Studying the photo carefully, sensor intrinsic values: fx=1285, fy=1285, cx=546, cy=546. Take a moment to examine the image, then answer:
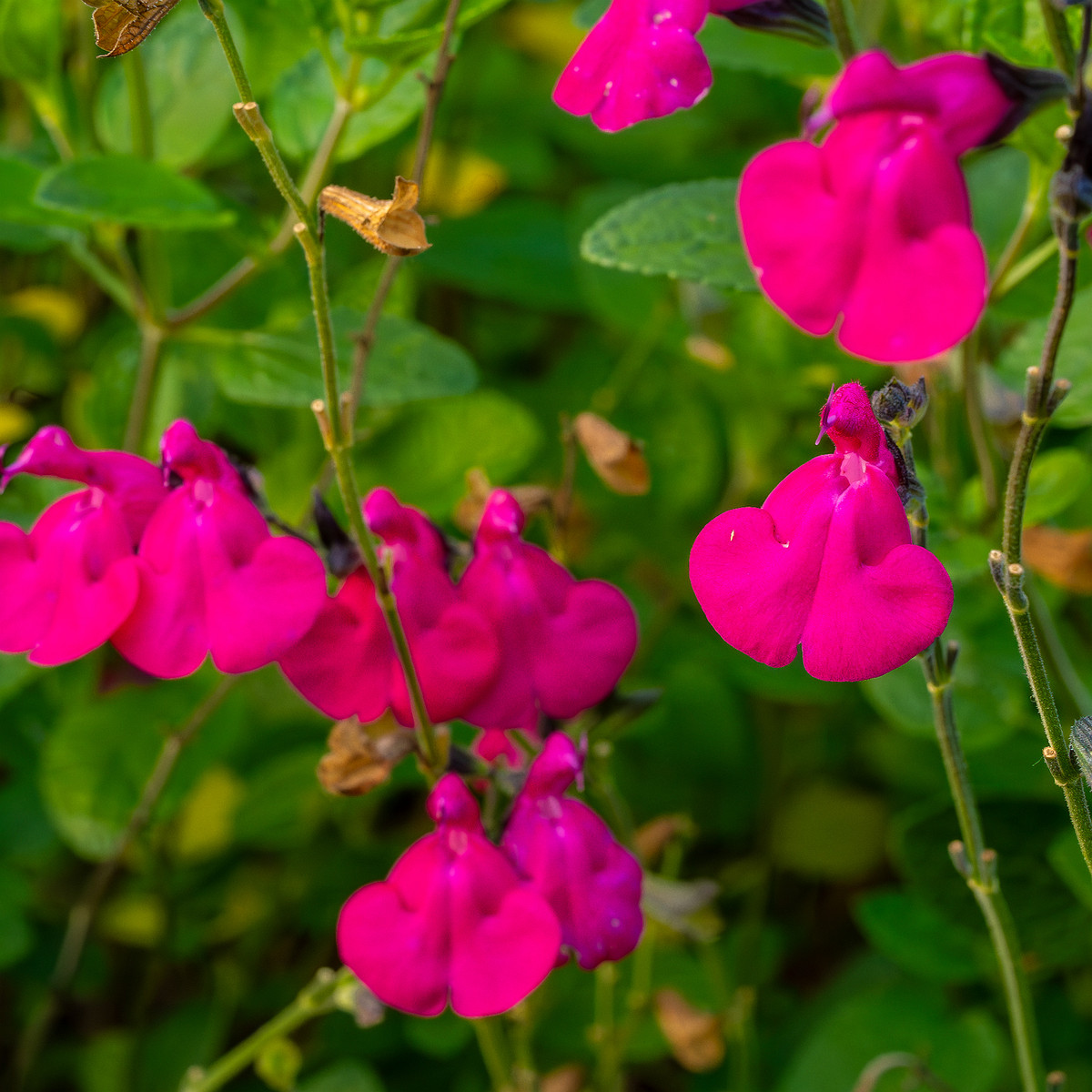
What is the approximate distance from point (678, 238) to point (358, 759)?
1.02 ft

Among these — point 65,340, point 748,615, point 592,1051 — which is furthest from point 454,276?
point 748,615

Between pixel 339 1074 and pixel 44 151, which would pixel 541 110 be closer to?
pixel 44 151

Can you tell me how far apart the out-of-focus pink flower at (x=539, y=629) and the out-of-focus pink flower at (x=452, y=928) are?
0.05 meters

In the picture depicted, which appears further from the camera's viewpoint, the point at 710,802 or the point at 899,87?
the point at 710,802

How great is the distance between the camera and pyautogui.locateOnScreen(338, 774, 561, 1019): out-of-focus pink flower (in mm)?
495

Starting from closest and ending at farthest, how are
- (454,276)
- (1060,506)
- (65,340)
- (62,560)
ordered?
(62,560), (1060,506), (454,276), (65,340)

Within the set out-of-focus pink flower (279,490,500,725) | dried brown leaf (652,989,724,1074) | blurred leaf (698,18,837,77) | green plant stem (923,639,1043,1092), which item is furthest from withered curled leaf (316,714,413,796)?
blurred leaf (698,18,837,77)

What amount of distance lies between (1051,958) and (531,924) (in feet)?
1.71

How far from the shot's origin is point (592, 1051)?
3.19 feet

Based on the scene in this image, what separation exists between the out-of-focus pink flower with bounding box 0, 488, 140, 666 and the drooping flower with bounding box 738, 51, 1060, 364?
0.29 meters

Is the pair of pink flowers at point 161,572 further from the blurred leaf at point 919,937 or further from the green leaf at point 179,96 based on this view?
the blurred leaf at point 919,937

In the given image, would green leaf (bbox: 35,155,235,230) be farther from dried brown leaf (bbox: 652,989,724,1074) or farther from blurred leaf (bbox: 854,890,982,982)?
blurred leaf (bbox: 854,890,982,982)

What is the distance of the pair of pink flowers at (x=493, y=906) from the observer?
1.64 feet

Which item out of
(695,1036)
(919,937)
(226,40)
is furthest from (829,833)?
(226,40)
